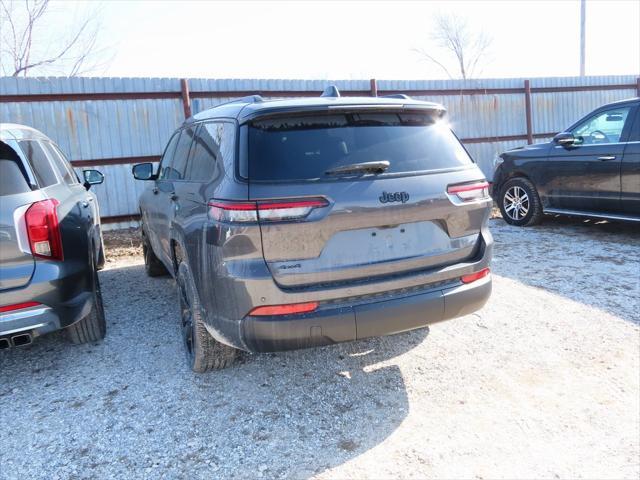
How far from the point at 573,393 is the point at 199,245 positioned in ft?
7.86

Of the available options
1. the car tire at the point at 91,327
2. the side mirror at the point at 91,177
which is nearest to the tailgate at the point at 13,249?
the car tire at the point at 91,327

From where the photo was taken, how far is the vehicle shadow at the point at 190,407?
2506 mm

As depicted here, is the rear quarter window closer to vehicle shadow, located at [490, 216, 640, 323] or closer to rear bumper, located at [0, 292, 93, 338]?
rear bumper, located at [0, 292, 93, 338]

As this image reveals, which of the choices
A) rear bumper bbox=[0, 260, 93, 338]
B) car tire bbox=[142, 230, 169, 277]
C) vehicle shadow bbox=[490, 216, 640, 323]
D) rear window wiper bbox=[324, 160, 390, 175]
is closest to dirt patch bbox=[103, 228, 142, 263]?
car tire bbox=[142, 230, 169, 277]

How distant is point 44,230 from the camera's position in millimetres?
3066

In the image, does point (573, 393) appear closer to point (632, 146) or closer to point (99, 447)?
point (99, 447)

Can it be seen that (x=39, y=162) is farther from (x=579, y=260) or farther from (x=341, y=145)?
(x=579, y=260)

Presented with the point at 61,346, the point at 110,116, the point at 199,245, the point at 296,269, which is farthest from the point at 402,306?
the point at 110,116

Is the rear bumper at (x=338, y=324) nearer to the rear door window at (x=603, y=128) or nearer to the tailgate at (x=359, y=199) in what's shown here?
the tailgate at (x=359, y=199)

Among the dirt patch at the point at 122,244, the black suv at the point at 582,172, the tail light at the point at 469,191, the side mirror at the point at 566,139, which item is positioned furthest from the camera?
the dirt patch at the point at 122,244

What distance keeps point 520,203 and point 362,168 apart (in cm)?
595

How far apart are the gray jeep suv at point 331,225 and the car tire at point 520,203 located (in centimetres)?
504

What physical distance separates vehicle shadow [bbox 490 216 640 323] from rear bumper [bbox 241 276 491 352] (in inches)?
93.7

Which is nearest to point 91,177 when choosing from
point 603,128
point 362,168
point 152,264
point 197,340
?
point 152,264
